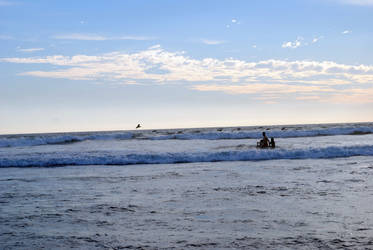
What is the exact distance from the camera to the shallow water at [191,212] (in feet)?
18.4

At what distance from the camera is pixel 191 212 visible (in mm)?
7383

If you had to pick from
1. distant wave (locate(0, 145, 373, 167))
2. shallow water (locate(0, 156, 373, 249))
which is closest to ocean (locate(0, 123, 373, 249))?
shallow water (locate(0, 156, 373, 249))

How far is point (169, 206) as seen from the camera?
7977 mm

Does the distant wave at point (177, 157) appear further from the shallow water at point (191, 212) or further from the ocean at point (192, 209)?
the shallow water at point (191, 212)

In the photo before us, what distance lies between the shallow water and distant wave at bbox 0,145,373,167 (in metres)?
5.83

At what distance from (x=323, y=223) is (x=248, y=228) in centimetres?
125

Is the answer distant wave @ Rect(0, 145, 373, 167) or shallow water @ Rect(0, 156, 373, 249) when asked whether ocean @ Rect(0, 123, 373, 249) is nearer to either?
shallow water @ Rect(0, 156, 373, 249)

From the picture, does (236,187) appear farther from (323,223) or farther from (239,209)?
(323,223)

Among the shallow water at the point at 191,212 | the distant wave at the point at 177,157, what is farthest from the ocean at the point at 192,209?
the distant wave at the point at 177,157

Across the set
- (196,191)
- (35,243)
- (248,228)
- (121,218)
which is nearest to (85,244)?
(35,243)

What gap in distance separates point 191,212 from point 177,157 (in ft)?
38.7

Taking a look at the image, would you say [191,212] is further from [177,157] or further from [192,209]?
[177,157]

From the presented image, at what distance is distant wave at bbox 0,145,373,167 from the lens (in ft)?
59.9

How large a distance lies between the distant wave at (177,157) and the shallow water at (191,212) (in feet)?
19.1
